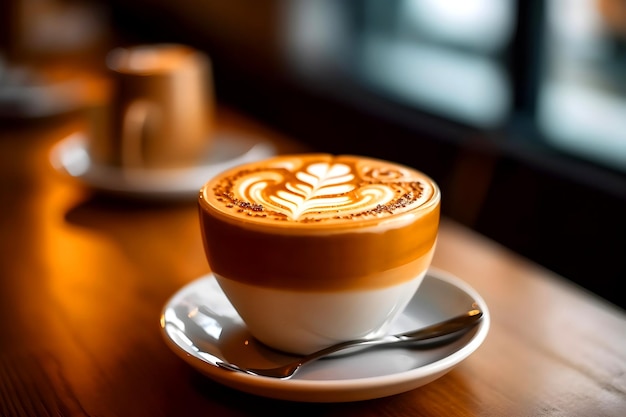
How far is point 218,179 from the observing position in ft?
1.69

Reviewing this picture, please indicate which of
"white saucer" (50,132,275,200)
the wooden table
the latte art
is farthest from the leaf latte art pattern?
"white saucer" (50,132,275,200)

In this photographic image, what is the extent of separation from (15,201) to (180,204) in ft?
0.59

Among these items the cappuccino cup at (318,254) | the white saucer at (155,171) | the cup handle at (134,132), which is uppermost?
the cappuccino cup at (318,254)

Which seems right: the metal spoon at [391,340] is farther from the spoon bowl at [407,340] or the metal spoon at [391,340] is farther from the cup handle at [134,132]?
the cup handle at [134,132]

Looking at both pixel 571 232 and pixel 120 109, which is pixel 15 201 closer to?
pixel 120 109

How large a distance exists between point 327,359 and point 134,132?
437mm

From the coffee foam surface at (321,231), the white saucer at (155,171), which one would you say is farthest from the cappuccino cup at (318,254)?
the white saucer at (155,171)

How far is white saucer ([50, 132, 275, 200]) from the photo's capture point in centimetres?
79

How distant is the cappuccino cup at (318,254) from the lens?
1.42 feet

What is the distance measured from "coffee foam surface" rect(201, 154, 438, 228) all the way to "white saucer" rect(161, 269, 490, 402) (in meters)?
0.08

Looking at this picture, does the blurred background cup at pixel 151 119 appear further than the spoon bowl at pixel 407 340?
Answer: Yes

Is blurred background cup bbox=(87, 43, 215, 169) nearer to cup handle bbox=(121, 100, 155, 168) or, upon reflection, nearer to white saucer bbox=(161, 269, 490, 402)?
cup handle bbox=(121, 100, 155, 168)

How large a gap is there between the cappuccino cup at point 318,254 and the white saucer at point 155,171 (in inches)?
11.7

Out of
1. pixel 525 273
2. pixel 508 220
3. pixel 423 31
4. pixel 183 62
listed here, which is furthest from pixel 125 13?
pixel 525 273
